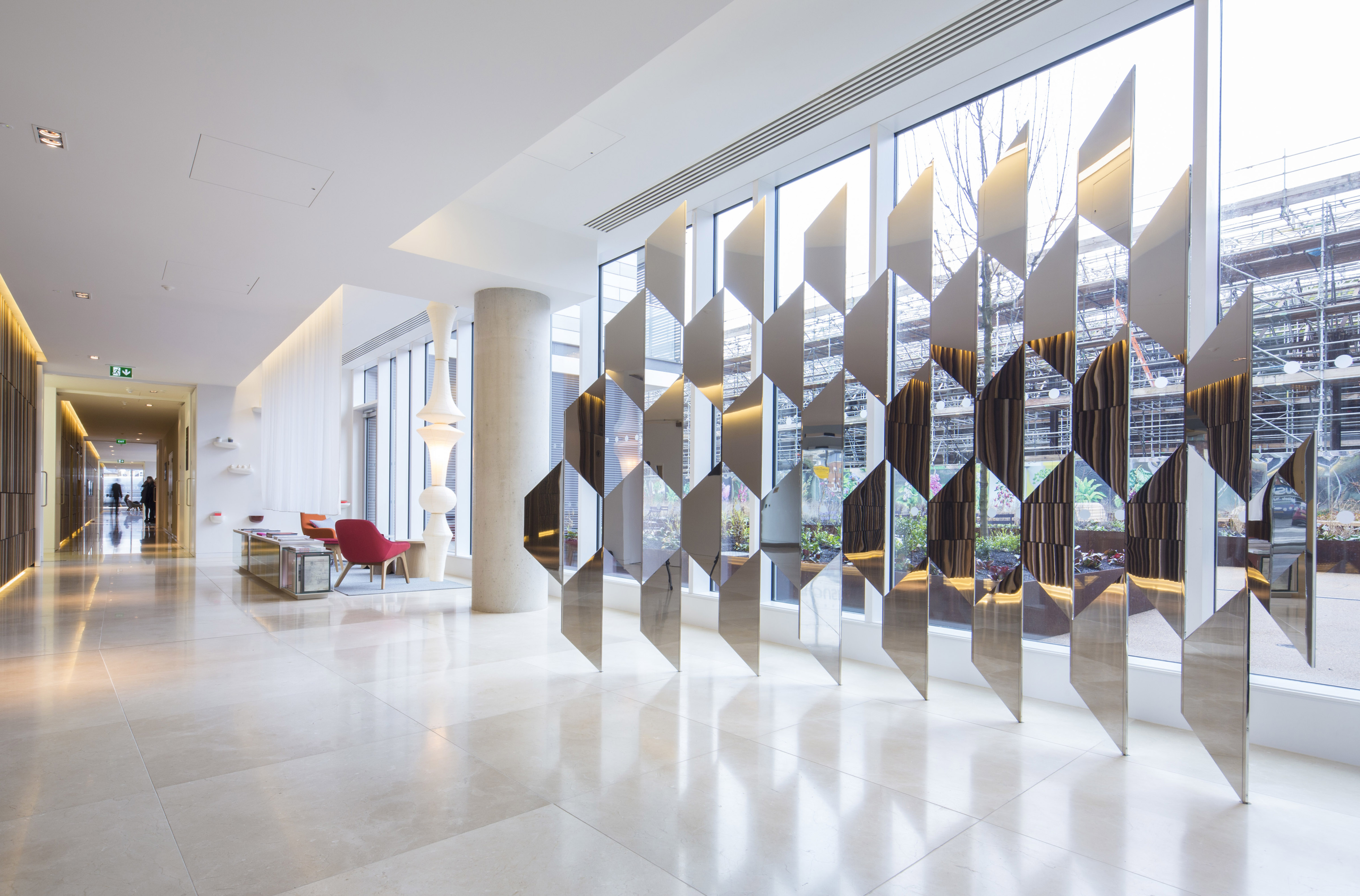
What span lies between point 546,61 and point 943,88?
9.51ft

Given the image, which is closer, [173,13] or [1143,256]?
[173,13]

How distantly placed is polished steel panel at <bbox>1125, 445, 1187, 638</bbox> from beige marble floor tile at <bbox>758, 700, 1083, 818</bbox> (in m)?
0.83

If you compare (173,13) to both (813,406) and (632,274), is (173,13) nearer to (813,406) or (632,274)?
(813,406)

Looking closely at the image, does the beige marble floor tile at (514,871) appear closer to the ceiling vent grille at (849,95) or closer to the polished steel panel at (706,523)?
the polished steel panel at (706,523)

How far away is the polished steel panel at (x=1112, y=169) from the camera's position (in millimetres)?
3480

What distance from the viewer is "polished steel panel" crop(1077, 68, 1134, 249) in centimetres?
348

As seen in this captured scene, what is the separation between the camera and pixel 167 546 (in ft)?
50.7

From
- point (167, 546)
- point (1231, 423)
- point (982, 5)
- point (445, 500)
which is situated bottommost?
point (167, 546)

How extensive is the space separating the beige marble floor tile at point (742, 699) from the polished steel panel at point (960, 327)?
1992 millimetres

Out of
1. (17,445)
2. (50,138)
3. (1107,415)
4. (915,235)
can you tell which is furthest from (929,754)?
(17,445)

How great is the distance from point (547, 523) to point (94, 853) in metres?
3.17

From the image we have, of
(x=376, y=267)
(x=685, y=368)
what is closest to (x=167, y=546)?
(x=376, y=267)

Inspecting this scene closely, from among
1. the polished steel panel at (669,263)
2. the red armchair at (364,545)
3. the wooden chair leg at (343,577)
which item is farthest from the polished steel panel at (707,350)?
the wooden chair leg at (343,577)

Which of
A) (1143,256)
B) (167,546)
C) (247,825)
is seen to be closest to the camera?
(247,825)
